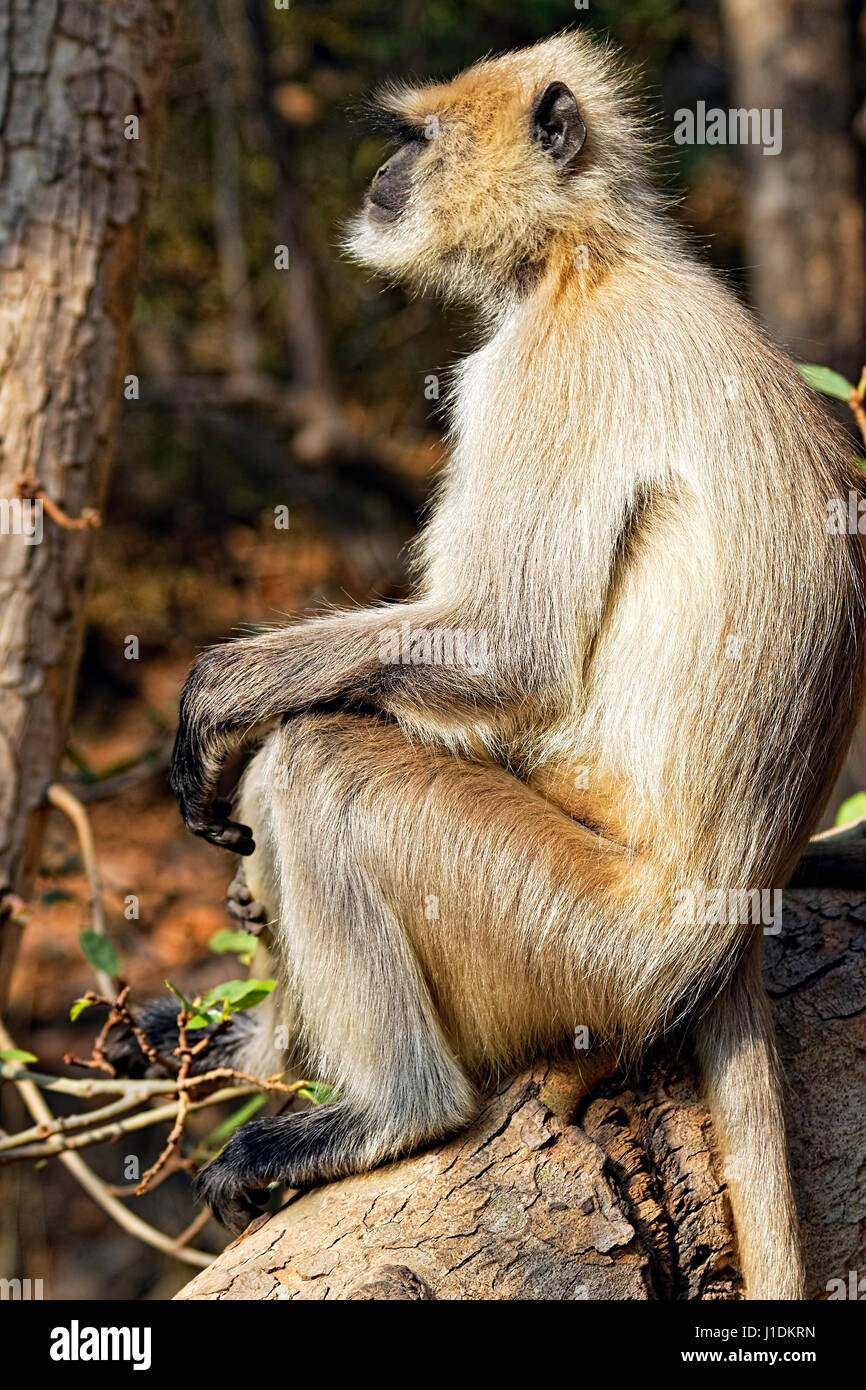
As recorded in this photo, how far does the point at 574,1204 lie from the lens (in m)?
2.78

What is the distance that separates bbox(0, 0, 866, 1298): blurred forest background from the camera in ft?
26.2

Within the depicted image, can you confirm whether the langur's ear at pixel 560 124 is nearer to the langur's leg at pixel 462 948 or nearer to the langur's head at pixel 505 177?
the langur's head at pixel 505 177

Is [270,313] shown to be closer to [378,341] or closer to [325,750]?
[378,341]

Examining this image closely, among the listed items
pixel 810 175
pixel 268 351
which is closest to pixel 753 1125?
pixel 810 175

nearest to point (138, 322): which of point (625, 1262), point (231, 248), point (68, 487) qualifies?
point (231, 248)

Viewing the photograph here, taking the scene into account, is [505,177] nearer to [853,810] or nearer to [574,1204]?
[853,810]

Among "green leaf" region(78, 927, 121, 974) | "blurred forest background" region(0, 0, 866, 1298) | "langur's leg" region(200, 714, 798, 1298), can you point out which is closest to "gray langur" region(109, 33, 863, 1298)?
"langur's leg" region(200, 714, 798, 1298)

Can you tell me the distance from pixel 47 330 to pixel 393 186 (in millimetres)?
1090

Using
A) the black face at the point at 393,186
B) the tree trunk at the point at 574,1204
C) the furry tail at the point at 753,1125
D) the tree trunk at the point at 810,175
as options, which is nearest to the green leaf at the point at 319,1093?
the tree trunk at the point at 574,1204

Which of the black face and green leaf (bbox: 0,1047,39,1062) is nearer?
green leaf (bbox: 0,1047,39,1062)

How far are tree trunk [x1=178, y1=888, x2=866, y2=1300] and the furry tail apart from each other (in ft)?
0.20

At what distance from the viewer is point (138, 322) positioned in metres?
10.3

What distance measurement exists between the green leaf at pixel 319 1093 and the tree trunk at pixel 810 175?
5.96 meters

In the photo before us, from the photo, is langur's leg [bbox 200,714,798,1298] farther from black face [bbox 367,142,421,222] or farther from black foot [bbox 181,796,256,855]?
black face [bbox 367,142,421,222]
